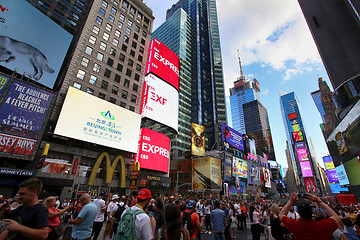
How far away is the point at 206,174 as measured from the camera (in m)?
51.2

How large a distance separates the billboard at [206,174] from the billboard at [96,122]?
27.8 meters

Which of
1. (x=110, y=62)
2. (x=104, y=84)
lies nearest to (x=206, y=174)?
(x=104, y=84)

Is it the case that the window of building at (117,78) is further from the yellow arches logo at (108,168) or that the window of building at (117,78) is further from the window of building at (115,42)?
the yellow arches logo at (108,168)

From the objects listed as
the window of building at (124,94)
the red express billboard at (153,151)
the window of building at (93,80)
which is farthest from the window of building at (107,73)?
the red express billboard at (153,151)

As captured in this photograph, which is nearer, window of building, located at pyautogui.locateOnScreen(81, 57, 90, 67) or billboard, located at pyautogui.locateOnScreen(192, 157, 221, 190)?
window of building, located at pyautogui.locateOnScreen(81, 57, 90, 67)

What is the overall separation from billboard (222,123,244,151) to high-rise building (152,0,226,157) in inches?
880

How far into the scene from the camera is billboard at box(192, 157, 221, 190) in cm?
4991

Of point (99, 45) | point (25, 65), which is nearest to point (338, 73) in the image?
point (99, 45)

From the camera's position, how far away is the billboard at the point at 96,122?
2377 cm

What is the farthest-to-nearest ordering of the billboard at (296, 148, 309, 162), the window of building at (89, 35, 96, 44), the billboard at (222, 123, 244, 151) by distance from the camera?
the billboard at (296, 148, 309, 162), the billboard at (222, 123, 244, 151), the window of building at (89, 35, 96, 44)

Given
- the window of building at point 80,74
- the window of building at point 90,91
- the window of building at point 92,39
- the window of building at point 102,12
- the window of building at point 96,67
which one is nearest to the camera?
the window of building at point 80,74

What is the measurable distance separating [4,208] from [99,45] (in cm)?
3752

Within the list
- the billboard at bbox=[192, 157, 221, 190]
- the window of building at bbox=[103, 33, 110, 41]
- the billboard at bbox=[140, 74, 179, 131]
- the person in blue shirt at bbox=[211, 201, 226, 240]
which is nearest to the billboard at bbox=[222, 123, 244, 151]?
the billboard at bbox=[192, 157, 221, 190]

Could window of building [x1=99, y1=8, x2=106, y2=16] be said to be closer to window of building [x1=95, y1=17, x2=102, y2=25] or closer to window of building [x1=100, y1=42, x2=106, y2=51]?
window of building [x1=95, y1=17, x2=102, y2=25]
